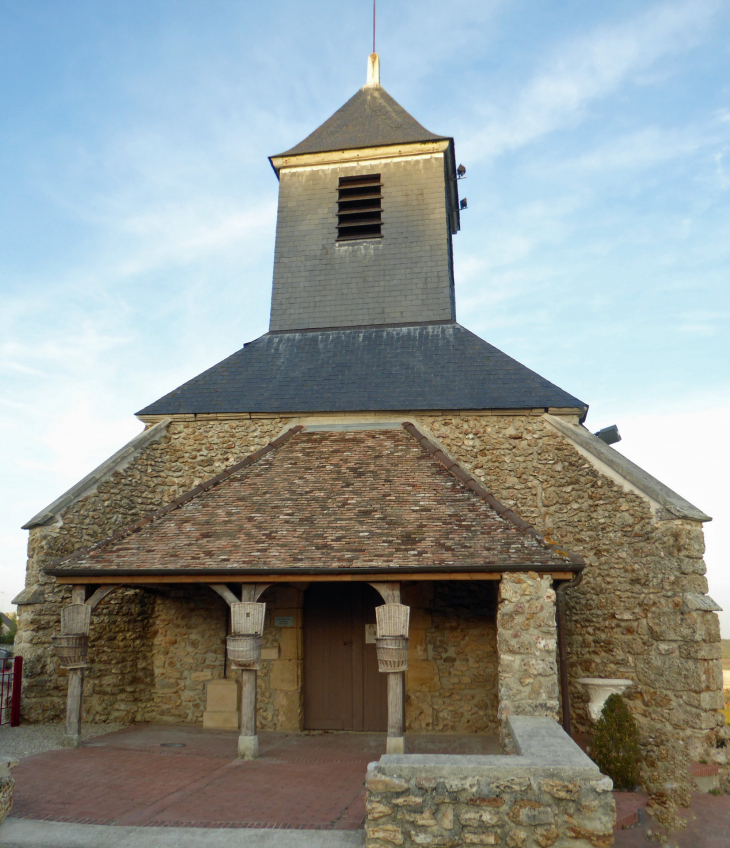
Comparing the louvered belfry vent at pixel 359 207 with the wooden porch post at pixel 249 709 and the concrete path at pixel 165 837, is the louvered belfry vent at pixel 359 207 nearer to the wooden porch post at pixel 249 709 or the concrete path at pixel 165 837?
the wooden porch post at pixel 249 709

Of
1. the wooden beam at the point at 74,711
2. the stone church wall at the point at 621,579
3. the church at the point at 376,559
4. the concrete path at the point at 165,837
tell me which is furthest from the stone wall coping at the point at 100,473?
the concrete path at the point at 165,837

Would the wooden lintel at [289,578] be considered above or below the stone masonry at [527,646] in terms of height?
above

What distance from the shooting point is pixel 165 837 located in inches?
169

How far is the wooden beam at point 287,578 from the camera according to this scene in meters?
6.72

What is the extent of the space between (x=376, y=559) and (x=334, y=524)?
0.94 metres

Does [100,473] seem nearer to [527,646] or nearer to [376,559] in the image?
[376,559]

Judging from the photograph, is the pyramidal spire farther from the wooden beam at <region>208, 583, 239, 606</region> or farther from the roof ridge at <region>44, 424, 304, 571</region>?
the wooden beam at <region>208, 583, 239, 606</region>

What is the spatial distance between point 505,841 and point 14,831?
3144 millimetres

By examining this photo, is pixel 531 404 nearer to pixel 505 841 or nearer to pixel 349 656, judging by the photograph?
pixel 349 656

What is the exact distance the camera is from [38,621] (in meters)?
8.62

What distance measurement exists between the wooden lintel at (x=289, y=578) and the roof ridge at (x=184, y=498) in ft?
1.78

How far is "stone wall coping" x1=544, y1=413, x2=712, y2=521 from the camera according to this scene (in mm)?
8008

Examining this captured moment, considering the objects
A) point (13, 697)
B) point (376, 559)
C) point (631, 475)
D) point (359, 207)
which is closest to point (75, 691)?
point (13, 697)

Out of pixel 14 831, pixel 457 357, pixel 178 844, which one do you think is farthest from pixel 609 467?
pixel 14 831
